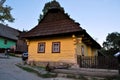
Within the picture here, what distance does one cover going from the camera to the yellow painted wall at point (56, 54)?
A: 1911 cm

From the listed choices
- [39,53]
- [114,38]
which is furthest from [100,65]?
[114,38]

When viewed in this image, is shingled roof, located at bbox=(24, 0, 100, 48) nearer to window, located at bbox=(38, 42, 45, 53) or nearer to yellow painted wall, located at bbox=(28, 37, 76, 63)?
yellow painted wall, located at bbox=(28, 37, 76, 63)

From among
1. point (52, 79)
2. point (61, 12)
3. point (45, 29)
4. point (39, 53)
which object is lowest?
point (52, 79)

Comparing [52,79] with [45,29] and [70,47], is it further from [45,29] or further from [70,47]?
[45,29]

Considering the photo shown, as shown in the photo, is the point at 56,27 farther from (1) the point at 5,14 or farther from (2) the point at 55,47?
(1) the point at 5,14

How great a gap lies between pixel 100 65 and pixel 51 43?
6350mm

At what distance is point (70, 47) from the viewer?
1922 centimetres

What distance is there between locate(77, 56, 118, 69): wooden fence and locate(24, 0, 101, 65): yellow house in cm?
87

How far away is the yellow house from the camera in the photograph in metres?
18.9

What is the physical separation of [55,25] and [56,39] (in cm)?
171

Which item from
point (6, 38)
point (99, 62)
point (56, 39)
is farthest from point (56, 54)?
point (6, 38)

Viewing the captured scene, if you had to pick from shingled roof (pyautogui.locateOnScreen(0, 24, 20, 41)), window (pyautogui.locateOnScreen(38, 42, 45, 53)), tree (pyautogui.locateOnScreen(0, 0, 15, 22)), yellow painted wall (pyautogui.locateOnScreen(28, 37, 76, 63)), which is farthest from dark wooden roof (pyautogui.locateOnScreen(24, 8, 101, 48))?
shingled roof (pyautogui.locateOnScreen(0, 24, 20, 41))

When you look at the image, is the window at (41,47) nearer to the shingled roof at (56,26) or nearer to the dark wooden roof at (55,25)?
the shingled roof at (56,26)

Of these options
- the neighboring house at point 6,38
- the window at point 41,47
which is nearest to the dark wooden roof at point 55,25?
the window at point 41,47
